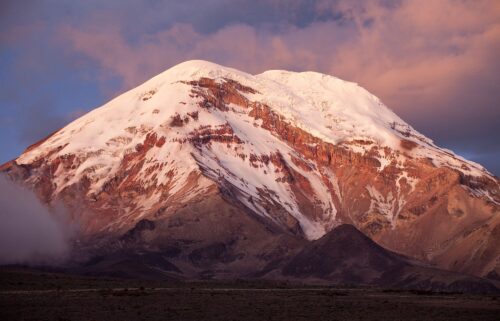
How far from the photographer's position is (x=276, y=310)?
8869cm

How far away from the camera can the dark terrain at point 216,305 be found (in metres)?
82.5

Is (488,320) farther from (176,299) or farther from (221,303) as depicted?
(176,299)

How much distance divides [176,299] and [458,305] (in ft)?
98.9

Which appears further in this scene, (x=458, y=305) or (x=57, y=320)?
(x=458, y=305)

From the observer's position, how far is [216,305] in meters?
92.1

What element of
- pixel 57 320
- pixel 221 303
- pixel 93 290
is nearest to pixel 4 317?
pixel 57 320

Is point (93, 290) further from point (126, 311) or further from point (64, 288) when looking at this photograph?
point (126, 311)

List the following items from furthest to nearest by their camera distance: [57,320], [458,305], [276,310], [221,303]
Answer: [458,305] < [221,303] < [276,310] < [57,320]

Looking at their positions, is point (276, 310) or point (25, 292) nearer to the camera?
point (276, 310)

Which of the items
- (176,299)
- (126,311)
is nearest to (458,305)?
(176,299)

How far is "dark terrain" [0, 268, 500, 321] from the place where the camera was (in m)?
82.5

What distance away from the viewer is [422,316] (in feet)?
282

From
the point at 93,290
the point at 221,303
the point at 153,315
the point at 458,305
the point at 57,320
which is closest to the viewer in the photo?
the point at 57,320

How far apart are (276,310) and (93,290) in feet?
97.1
